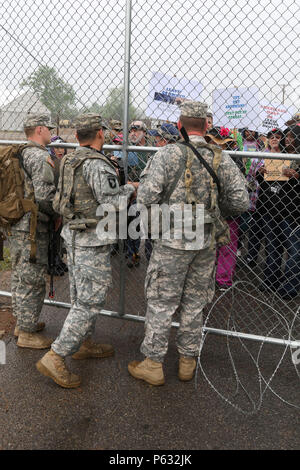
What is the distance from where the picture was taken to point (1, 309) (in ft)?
13.0

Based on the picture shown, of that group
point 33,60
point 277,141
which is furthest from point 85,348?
point 277,141

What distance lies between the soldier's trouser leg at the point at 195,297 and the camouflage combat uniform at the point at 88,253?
2.01 ft

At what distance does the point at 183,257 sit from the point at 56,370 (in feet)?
3.98

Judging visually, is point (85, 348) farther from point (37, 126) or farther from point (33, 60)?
point (33, 60)

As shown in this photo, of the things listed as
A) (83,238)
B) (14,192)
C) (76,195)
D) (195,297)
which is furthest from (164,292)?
(14,192)

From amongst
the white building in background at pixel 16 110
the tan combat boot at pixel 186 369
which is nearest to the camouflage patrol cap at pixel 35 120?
the white building in background at pixel 16 110

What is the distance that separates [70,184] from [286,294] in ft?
9.45

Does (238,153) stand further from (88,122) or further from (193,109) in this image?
(88,122)

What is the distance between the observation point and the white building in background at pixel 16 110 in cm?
372

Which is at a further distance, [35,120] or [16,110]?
[16,110]

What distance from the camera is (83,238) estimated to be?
2.67 meters

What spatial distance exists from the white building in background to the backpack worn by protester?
80 cm

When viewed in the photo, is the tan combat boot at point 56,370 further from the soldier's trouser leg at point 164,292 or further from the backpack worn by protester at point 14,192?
the backpack worn by protester at point 14,192
